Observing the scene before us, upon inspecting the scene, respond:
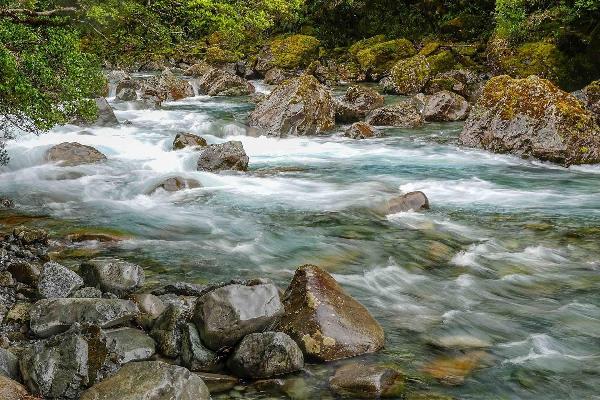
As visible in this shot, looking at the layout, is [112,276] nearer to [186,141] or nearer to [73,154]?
[73,154]

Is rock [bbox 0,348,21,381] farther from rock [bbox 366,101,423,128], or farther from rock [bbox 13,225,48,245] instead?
rock [bbox 366,101,423,128]

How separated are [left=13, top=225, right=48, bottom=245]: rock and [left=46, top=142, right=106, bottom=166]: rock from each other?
19.7ft

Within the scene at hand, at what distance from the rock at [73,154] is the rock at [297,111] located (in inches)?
221

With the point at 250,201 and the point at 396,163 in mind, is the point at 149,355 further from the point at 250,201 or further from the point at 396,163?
the point at 396,163

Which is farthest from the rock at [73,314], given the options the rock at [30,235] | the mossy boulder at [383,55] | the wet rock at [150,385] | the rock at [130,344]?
the mossy boulder at [383,55]

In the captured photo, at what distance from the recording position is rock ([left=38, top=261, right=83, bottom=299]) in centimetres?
591

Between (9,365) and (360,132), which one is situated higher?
(360,132)

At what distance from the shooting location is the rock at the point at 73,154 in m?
13.7

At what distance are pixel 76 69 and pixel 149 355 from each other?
5.08 meters

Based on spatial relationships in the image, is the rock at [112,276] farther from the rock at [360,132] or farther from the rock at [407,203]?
the rock at [360,132]

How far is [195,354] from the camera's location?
4.86 metres

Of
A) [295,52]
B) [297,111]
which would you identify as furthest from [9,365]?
[295,52]

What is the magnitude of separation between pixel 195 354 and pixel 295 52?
30736 mm

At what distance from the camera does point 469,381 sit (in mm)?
4852
